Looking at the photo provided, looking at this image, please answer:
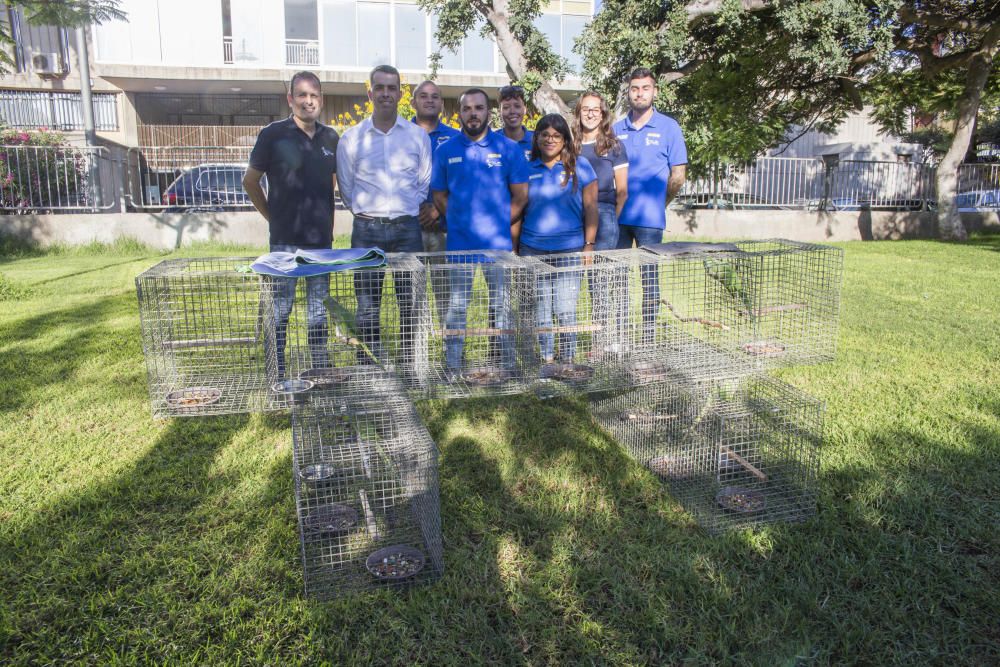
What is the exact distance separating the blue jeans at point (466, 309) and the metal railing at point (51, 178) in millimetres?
10841

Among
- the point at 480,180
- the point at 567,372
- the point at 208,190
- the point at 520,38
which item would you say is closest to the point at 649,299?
the point at 567,372

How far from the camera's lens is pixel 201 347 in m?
3.32

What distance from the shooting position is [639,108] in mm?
4832

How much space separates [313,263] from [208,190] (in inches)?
472

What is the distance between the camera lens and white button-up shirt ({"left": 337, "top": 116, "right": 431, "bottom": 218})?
4352mm

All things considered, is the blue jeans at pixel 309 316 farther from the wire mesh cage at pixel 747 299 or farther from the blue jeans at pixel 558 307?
the wire mesh cage at pixel 747 299

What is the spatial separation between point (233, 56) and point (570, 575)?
22.6m

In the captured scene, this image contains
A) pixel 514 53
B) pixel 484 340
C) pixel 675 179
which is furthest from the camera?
pixel 514 53

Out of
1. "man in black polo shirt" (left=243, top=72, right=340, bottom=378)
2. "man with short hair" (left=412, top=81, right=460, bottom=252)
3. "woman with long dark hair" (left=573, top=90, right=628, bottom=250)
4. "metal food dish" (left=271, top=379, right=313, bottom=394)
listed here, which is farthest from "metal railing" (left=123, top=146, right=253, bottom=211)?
"metal food dish" (left=271, top=379, right=313, bottom=394)

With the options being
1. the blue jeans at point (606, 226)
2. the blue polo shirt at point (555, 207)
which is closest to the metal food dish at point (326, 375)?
the blue polo shirt at point (555, 207)

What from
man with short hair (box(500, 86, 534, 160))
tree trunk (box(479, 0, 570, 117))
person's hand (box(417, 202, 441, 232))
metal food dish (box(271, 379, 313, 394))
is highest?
tree trunk (box(479, 0, 570, 117))

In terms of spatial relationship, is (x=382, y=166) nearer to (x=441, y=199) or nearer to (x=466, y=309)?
(x=441, y=199)

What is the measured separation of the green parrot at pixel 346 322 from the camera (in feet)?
10.9

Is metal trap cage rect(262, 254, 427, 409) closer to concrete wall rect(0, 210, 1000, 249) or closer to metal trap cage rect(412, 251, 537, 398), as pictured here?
metal trap cage rect(412, 251, 537, 398)
